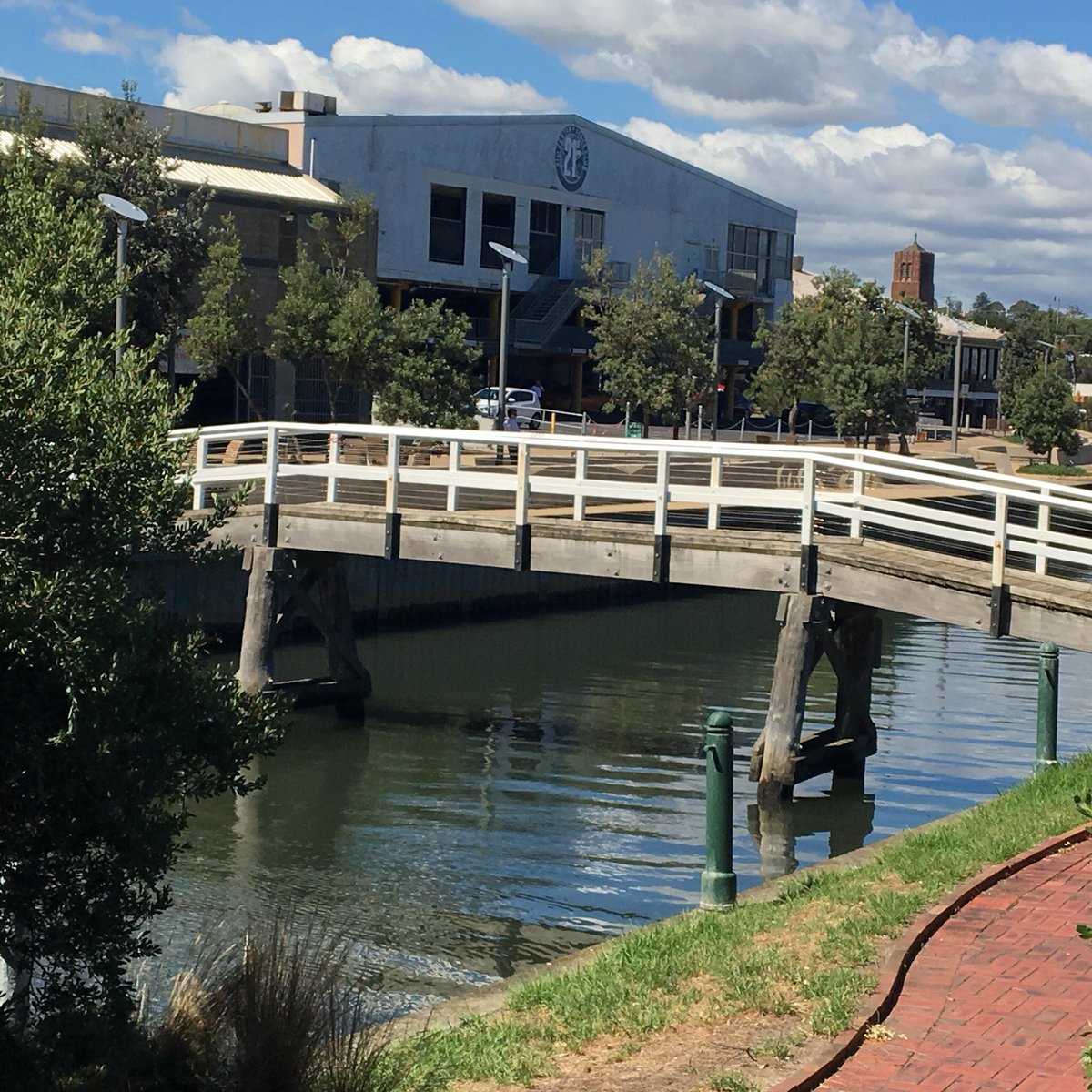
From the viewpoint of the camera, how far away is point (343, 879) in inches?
574

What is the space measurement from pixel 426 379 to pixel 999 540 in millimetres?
23025

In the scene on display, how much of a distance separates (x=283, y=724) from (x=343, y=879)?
731 centimetres

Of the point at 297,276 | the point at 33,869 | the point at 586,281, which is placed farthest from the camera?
the point at 586,281

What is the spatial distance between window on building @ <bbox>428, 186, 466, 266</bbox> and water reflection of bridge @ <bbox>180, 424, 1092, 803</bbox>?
35.5m

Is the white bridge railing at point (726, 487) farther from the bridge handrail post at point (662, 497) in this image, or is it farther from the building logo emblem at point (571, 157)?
the building logo emblem at point (571, 157)

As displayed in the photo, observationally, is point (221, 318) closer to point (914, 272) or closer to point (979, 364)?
point (979, 364)

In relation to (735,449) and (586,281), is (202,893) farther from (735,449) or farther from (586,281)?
(586,281)

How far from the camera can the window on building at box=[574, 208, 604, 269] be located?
62.9m

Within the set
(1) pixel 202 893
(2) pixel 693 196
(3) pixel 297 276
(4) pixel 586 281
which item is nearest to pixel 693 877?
(1) pixel 202 893

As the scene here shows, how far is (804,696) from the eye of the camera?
17.0 meters

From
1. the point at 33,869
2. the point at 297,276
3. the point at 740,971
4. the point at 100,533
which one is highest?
the point at 297,276

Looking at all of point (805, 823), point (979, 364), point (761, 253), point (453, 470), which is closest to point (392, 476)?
point (453, 470)

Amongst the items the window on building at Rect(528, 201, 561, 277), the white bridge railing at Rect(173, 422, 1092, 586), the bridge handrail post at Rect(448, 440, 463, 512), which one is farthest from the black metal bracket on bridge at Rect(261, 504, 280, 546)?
the window on building at Rect(528, 201, 561, 277)

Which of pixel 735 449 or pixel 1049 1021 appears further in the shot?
pixel 735 449
